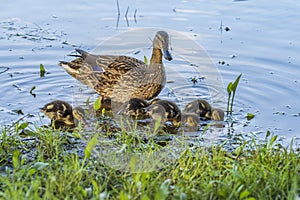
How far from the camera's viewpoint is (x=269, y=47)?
703cm

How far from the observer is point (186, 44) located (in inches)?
281

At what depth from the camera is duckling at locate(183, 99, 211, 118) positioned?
218 inches

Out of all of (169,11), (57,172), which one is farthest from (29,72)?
(57,172)

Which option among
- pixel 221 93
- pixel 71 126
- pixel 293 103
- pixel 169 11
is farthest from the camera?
pixel 169 11

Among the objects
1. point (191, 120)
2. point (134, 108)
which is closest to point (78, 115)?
point (134, 108)

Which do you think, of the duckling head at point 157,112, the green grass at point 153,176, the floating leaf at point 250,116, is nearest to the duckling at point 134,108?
the duckling head at point 157,112

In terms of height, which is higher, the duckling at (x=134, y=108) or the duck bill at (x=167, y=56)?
the duck bill at (x=167, y=56)

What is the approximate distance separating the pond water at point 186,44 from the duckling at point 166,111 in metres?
0.51

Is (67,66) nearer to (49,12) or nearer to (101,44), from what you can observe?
(101,44)

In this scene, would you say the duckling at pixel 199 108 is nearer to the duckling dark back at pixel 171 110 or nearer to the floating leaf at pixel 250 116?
the duckling dark back at pixel 171 110

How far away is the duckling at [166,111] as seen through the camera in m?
5.38

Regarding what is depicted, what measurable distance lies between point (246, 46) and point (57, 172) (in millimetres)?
3985

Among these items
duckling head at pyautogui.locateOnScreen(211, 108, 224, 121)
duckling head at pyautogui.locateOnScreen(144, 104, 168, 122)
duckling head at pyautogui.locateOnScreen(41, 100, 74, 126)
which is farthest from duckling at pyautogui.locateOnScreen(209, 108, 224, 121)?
duckling head at pyautogui.locateOnScreen(41, 100, 74, 126)

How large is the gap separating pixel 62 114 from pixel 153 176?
5.86 feet
